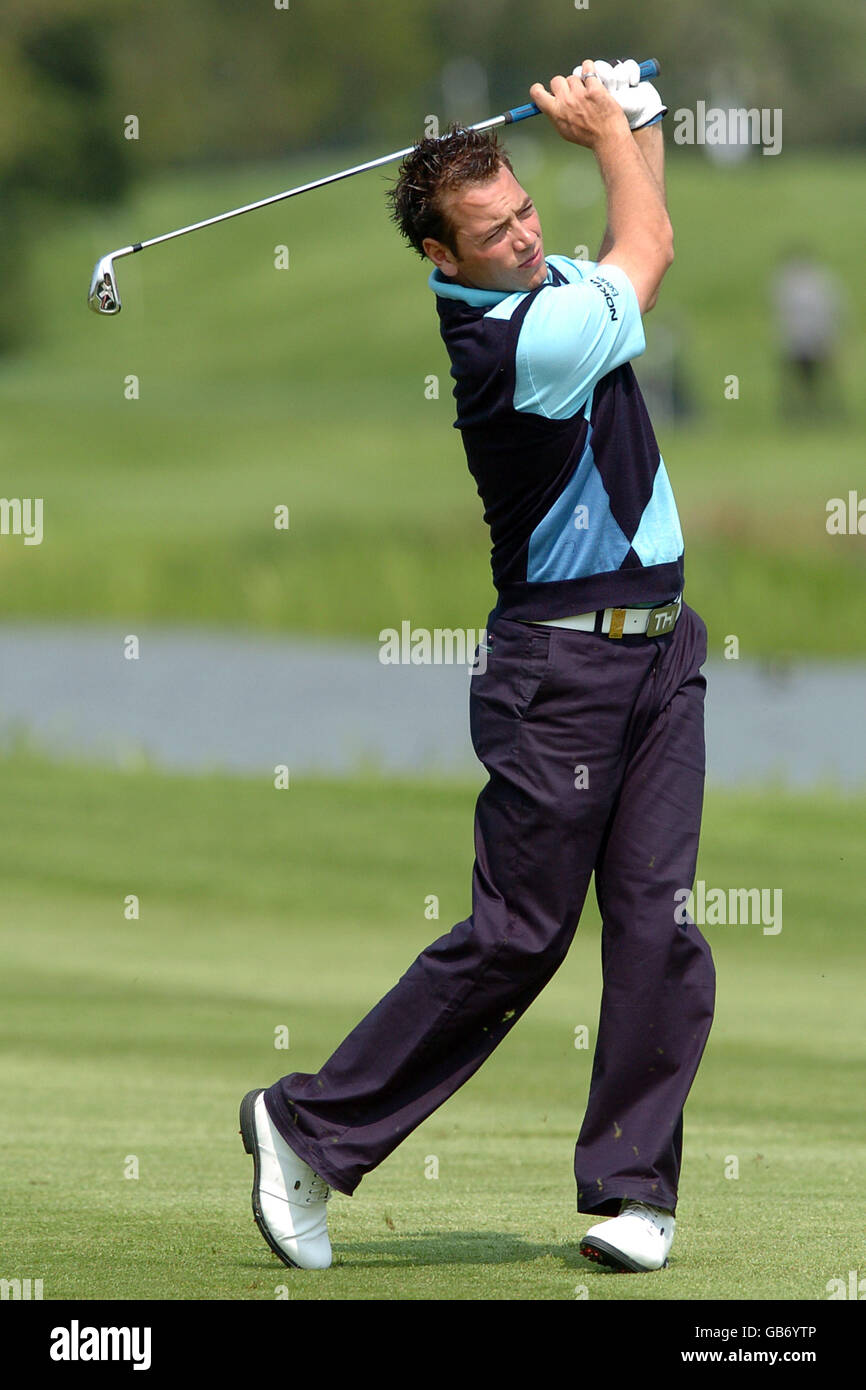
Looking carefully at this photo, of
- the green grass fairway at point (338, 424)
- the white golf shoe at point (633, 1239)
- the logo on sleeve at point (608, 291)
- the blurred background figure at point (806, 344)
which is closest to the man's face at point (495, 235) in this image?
the logo on sleeve at point (608, 291)

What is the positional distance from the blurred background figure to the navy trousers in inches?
1265

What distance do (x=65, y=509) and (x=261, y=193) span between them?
26.5 m

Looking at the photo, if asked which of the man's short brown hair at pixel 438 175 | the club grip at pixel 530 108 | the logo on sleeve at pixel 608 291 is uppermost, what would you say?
the club grip at pixel 530 108

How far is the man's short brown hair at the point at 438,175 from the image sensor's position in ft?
14.9

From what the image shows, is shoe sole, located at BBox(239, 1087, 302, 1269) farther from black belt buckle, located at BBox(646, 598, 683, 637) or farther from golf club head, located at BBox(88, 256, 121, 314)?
golf club head, located at BBox(88, 256, 121, 314)

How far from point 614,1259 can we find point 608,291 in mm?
1782

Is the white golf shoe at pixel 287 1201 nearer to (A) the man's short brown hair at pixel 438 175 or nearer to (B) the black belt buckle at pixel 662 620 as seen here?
(B) the black belt buckle at pixel 662 620

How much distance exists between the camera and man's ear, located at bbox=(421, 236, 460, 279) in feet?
15.0

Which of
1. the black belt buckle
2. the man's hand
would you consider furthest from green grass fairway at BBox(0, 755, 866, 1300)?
the man's hand

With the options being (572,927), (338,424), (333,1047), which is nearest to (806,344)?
(338,424)

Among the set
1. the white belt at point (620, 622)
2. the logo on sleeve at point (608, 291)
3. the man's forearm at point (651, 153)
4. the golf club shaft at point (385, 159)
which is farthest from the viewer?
the golf club shaft at point (385, 159)

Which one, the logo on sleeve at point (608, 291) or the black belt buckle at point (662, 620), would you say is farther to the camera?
the black belt buckle at point (662, 620)

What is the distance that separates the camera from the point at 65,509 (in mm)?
33406

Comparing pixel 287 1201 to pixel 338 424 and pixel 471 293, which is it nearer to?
pixel 471 293
